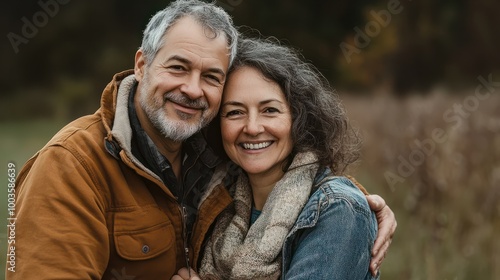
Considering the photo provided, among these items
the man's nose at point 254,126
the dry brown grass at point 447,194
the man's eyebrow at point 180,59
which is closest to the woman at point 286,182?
the man's nose at point 254,126

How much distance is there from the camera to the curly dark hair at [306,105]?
296 centimetres

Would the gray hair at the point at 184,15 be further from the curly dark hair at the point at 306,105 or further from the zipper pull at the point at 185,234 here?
the zipper pull at the point at 185,234

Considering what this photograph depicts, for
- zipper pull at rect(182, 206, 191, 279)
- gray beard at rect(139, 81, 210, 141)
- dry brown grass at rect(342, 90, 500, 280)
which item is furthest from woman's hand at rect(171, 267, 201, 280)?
dry brown grass at rect(342, 90, 500, 280)

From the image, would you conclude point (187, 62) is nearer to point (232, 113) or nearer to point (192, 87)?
point (192, 87)

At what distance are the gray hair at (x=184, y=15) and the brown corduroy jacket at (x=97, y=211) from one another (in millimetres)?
217

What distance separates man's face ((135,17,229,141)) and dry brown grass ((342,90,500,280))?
157 cm

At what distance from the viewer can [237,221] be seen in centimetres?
298

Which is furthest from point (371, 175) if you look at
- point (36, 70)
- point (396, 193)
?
point (36, 70)

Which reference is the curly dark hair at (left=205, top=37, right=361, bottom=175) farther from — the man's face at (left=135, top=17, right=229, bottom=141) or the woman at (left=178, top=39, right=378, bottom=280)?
the man's face at (left=135, top=17, right=229, bottom=141)

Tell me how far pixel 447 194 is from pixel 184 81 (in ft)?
8.20

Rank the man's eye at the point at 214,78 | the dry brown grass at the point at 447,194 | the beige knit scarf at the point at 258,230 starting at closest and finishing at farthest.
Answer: the beige knit scarf at the point at 258,230
the man's eye at the point at 214,78
the dry brown grass at the point at 447,194

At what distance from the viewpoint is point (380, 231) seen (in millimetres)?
2836

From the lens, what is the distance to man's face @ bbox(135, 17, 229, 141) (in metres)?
2.92

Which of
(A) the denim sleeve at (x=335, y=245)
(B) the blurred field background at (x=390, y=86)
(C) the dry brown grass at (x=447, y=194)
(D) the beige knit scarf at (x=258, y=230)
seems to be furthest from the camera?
(B) the blurred field background at (x=390, y=86)
